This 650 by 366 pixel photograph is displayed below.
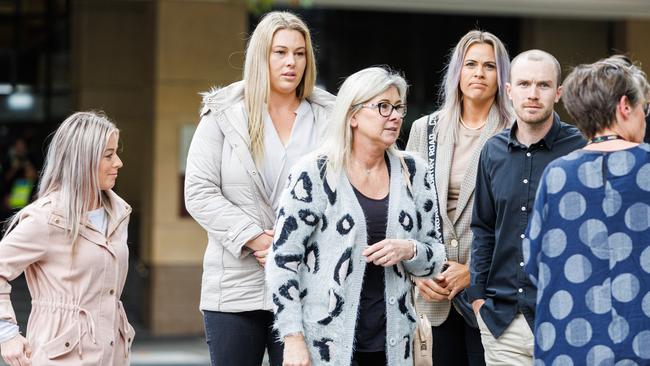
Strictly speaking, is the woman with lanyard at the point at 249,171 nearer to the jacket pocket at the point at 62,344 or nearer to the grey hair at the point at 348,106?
the jacket pocket at the point at 62,344

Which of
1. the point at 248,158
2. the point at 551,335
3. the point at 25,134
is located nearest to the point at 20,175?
the point at 25,134

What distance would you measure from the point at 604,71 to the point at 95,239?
2505 millimetres

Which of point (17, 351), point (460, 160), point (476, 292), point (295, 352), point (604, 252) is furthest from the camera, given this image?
point (460, 160)

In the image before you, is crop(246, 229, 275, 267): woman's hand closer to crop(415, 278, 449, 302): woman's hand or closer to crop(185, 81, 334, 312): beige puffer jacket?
crop(185, 81, 334, 312): beige puffer jacket

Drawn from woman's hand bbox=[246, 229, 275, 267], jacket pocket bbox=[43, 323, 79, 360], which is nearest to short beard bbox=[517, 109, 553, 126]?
woman's hand bbox=[246, 229, 275, 267]

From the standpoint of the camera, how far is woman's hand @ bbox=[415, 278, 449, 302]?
6492 mm

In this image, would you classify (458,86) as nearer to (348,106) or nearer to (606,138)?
(348,106)

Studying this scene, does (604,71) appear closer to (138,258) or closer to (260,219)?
(260,219)

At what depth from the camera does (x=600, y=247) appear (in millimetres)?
4871

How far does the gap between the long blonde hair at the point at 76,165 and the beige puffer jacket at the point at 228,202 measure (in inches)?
18.9

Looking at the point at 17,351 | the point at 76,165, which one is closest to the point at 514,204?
the point at 76,165

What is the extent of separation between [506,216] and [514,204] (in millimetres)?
67

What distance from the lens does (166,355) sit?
1509cm

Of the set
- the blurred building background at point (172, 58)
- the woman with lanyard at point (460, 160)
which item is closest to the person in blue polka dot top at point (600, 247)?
the woman with lanyard at point (460, 160)
